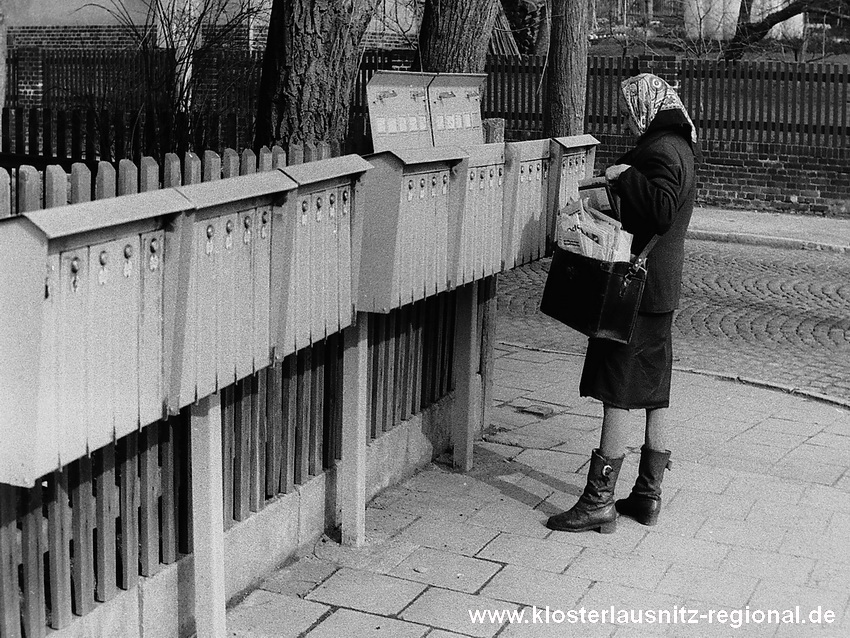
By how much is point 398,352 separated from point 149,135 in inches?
170

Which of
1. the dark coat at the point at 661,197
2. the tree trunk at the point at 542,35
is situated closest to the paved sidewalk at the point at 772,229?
the tree trunk at the point at 542,35

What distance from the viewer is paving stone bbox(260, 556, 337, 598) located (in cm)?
463

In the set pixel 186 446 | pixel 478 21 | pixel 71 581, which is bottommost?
pixel 71 581

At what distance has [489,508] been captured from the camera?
5586 mm

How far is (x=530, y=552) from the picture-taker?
505cm

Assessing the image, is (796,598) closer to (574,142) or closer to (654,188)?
(654,188)

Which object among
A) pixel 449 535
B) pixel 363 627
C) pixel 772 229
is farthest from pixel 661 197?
pixel 772 229

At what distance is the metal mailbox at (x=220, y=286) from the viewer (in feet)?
11.6

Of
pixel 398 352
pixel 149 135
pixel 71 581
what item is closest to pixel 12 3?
pixel 149 135

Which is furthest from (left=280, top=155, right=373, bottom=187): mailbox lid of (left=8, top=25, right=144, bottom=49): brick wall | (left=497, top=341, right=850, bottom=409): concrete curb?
(left=8, top=25, right=144, bottom=49): brick wall

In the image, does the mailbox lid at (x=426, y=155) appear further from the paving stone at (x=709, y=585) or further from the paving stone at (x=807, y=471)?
the paving stone at (x=807, y=471)

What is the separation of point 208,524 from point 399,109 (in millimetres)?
2120

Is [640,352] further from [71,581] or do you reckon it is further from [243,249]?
[71,581]

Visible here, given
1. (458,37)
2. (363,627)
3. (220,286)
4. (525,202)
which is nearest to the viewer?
(220,286)
